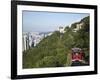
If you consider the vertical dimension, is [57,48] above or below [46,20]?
below

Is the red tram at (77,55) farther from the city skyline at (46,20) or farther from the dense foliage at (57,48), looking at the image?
the city skyline at (46,20)

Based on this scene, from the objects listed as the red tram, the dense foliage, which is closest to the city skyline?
the dense foliage

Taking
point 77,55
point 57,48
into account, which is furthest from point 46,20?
point 77,55

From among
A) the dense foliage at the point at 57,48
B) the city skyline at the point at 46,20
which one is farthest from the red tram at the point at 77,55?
the city skyline at the point at 46,20

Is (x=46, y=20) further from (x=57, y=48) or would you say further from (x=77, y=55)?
(x=77, y=55)

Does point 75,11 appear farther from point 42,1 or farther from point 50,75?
point 50,75

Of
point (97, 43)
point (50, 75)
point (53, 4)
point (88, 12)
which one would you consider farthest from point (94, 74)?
point (53, 4)
